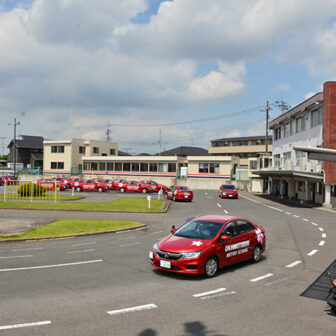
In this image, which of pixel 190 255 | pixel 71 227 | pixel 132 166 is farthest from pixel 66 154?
pixel 190 255

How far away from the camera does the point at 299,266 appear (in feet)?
36.1

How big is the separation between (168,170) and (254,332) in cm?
5811

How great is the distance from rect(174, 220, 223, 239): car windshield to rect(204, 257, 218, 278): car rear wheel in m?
0.71

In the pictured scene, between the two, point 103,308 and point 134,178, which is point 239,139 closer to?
point 134,178

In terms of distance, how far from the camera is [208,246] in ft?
31.3

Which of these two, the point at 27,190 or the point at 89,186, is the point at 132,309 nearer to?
the point at 27,190

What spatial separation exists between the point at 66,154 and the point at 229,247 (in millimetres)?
64158

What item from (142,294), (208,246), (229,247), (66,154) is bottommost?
(142,294)

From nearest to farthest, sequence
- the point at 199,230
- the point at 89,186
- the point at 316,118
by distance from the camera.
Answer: the point at 199,230
the point at 316,118
the point at 89,186

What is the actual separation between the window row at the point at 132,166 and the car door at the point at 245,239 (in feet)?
171

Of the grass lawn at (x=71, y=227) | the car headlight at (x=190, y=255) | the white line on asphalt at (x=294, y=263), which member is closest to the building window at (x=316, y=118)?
the grass lawn at (x=71, y=227)

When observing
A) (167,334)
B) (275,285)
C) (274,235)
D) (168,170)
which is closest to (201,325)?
(167,334)

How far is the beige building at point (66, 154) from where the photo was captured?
69.9m

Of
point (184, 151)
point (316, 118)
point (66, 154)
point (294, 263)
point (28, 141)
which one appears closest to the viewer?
point (294, 263)
